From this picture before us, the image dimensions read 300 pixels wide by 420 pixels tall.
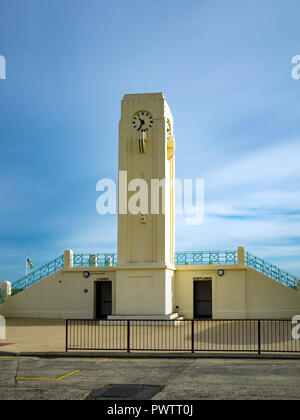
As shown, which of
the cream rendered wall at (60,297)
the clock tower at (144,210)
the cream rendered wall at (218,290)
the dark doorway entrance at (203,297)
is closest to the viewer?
the clock tower at (144,210)

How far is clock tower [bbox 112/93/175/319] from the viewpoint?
30734 mm

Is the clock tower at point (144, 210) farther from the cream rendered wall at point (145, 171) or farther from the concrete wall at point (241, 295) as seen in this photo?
the concrete wall at point (241, 295)

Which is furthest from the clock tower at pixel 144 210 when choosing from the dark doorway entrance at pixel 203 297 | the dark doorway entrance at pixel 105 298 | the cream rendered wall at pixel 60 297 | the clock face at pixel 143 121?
the dark doorway entrance at pixel 105 298

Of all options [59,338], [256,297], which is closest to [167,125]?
[256,297]

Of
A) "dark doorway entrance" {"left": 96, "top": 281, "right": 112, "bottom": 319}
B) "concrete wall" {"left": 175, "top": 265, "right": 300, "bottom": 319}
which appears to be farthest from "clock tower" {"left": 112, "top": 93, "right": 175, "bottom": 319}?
"dark doorway entrance" {"left": 96, "top": 281, "right": 112, "bottom": 319}

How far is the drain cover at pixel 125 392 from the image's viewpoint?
9812 mm

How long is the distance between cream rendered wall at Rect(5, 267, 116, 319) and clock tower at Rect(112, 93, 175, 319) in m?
4.01

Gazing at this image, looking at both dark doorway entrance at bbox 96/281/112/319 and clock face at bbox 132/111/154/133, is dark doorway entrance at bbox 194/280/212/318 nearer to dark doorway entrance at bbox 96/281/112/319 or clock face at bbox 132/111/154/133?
dark doorway entrance at bbox 96/281/112/319

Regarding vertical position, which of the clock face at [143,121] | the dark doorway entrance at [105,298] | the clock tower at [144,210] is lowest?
the dark doorway entrance at [105,298]

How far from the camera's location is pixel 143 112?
1275 inches

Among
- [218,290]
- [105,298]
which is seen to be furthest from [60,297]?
[218,290]

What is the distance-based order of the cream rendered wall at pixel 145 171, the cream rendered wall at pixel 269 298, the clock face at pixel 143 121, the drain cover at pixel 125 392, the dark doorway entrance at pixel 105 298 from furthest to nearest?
1. the dark doorway entrance at pixel 105 298
2. the cream rendered wall at pixel 269 298
3. the clock face at pixel 143 121
4. the cream rendered wall at pixel 145 171
5. the drain cover at pixel 125 392

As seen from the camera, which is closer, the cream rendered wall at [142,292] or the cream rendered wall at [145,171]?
the cream rendered wall at [142,292]
